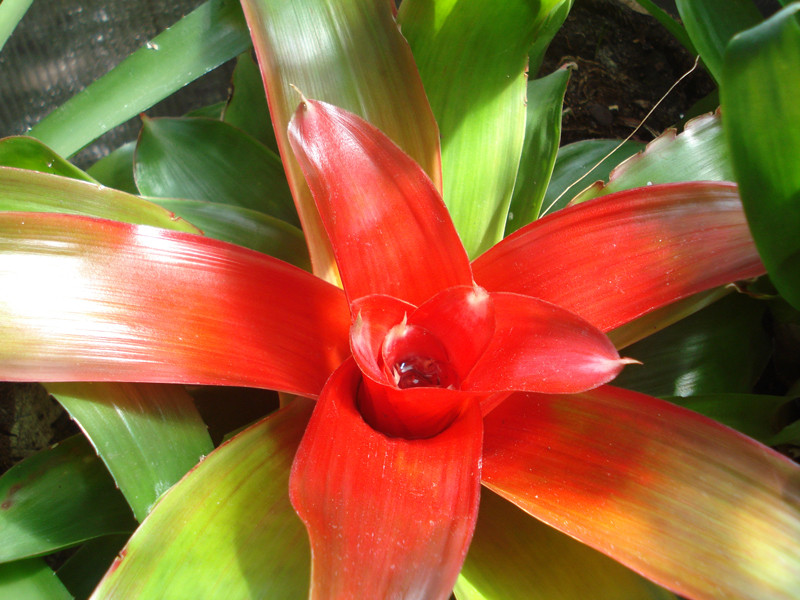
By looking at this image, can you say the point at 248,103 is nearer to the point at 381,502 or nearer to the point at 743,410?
the point at 381,502

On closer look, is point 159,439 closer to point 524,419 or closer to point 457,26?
point 524,419

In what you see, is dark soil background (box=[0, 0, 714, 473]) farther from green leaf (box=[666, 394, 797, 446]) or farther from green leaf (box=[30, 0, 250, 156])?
green leaf (box=[666, 394, 797, 446])

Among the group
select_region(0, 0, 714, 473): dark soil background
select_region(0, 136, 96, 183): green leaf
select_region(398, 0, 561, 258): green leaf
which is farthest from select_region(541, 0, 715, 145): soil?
select_region(0, 136, 96, 183): green leaf

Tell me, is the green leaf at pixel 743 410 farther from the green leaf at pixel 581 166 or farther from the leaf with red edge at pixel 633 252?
the green leaf at pixel 581 166

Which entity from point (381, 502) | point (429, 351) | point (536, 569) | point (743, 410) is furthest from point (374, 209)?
point (743, 410)

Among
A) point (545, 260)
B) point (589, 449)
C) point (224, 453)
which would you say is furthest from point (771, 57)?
point (224, 453)

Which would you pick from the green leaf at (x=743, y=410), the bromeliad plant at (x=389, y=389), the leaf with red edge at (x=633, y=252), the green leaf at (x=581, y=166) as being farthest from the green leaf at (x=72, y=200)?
the green leaf at (x=743, y=410)
